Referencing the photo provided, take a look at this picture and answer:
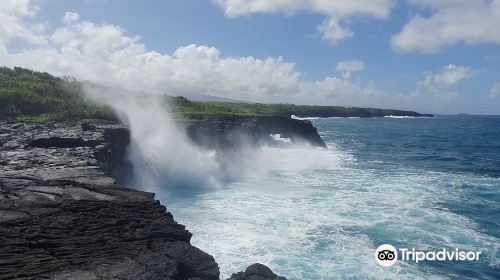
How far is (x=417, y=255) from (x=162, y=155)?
26.3m

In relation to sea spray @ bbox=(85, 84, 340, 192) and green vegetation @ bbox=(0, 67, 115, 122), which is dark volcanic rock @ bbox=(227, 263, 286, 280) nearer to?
sea spray @ bbox=(85, 84, 340, 192)

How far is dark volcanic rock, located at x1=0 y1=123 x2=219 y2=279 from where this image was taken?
1191cm

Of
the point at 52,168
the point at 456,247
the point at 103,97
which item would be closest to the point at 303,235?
the point at 456,247

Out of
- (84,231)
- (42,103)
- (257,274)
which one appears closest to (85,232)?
(84,231)

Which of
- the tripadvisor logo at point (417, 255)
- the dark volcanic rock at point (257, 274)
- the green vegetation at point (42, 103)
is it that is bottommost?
the tripadvisor logo at point (417, 255)

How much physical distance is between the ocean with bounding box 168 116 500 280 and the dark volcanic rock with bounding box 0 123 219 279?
524cm

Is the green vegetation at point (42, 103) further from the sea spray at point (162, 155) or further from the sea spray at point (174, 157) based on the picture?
the sea spray at point (162, 155)

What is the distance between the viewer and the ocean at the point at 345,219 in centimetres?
2005

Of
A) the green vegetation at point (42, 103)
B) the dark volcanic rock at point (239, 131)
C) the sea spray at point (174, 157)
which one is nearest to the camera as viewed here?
the sea spray at point (174, 157)

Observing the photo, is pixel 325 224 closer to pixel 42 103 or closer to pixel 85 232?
pixel 85 232

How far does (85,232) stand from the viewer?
13.6 metres

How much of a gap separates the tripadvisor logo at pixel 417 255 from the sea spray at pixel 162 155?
19.1 meters

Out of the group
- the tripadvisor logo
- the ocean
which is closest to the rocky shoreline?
the ocean

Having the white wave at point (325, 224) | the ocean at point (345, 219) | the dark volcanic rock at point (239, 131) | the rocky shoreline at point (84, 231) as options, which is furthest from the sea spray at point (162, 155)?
the rocky shoreline at point (84, 231)
